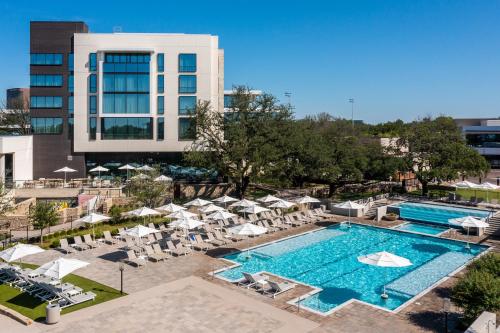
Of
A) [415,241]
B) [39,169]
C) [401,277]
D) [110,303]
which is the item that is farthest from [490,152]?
[110,303]

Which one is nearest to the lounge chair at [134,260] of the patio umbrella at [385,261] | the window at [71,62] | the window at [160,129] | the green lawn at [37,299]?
the green lawn at [37,299]

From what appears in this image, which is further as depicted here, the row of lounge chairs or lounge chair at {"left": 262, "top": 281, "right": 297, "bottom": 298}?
lounge chair at {"left": 262, "top": 281, "right": 297, "bottom": 298}

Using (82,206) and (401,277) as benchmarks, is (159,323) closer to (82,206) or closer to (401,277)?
(401,277)

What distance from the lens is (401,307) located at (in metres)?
16.9

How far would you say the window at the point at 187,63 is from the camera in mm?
50156

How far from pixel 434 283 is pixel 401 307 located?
419 centimetres

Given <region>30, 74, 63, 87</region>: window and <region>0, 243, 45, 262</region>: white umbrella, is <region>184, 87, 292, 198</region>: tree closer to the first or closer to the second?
<region>30, 74, 63, 87</region>: window

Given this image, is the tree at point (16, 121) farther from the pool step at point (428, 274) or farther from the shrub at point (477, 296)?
the shrub at point (477, 296)

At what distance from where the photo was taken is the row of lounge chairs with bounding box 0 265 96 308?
17.1 metres

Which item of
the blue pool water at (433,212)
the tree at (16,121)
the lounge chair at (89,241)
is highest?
the tree at (16,121)

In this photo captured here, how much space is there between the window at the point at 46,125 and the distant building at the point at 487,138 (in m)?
A: 72.2

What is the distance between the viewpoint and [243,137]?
39.5 m

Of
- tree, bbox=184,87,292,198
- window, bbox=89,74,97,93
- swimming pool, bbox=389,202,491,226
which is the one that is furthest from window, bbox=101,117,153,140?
swimming pool, bbox=389,202,491,226

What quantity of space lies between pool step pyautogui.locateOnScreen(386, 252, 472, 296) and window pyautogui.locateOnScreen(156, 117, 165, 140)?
3431 centimetres
